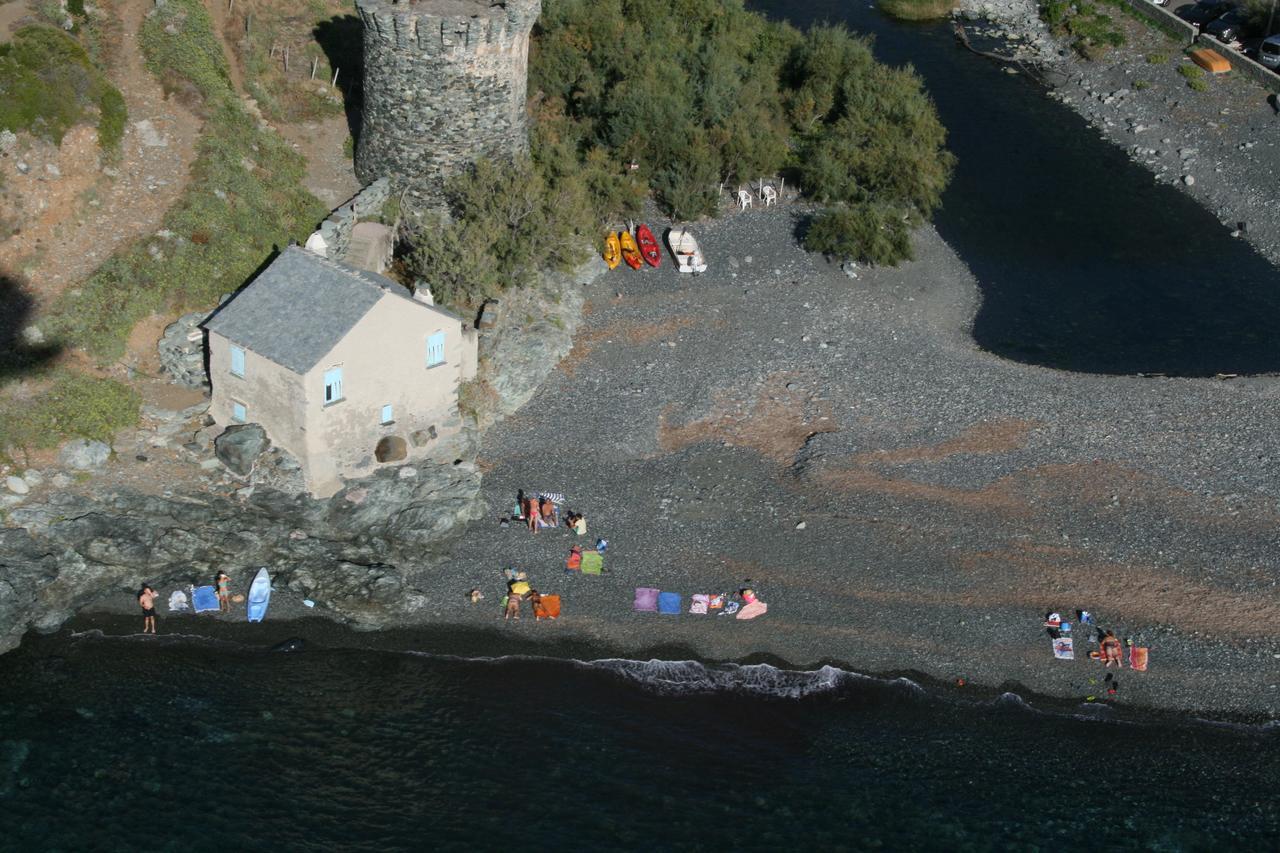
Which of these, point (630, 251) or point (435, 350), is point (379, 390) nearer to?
point (435, 350)

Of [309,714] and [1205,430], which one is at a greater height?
[1205,430]

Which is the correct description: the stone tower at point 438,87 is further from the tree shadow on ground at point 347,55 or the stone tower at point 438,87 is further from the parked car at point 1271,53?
the parked car at point 1271,53

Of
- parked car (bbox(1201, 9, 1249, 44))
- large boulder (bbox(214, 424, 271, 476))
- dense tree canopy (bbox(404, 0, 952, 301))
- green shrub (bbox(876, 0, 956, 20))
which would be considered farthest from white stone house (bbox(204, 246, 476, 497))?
parked car (bbox(1201, 9, 1249, 44))

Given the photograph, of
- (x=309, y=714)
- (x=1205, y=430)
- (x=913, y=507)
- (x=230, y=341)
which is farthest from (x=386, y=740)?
(x=1205, y=430)

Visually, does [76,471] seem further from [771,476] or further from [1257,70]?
[1257,70]

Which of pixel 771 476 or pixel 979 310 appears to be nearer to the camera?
pixel 771 476

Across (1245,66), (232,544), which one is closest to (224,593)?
(232,544)

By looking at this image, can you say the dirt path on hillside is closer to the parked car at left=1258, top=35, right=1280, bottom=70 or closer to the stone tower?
the stone tower

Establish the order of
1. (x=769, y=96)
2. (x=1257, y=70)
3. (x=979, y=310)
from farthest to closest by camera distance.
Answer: (x=1257, y=70), (x=769, y=96), (x=979, y=310)
